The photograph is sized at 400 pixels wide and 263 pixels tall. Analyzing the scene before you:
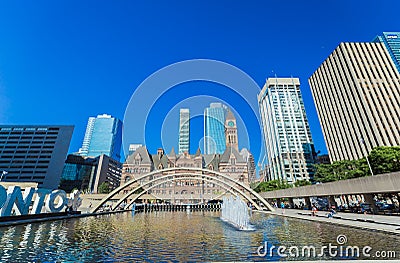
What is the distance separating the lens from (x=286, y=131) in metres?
122

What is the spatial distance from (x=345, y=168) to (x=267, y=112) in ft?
278

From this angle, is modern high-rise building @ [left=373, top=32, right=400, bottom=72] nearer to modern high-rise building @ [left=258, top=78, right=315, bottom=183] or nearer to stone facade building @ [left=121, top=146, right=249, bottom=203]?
modern high-rise building @ [left=258, top=78, right=315, bottom=183]

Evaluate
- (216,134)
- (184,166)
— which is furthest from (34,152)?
(216,134)

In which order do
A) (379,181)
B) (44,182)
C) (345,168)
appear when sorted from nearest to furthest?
1. (379,181)
2. (345,168)
3. (44,182)

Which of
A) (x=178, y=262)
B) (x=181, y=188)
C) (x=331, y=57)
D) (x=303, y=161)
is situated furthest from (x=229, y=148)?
(x=178, y=262)

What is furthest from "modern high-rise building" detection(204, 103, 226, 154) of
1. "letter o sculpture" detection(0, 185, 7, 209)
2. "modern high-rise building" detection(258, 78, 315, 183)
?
"letter o sculpture" detection(0, 185, 7, 209)

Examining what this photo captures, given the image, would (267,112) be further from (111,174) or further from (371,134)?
(111,174)

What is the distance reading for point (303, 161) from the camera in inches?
4471

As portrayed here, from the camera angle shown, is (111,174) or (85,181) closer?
(85,181)

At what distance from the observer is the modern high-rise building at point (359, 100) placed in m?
64.2

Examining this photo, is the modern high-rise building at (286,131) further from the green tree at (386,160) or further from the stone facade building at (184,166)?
the green tree at (386,160)

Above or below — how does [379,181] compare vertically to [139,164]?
below

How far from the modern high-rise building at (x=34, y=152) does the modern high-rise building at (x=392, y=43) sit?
182 metres

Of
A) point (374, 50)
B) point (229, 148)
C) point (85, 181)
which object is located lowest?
point (85, 181)
